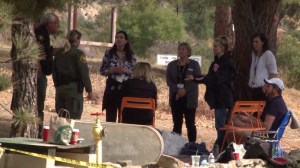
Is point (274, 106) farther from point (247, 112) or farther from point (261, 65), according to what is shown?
point (261, 65)

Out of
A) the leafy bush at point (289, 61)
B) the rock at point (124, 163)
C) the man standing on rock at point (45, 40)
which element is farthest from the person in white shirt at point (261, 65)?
the leafy bush at point (289, 61)

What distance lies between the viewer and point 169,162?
23.9 ft

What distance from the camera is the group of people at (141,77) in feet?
31.1

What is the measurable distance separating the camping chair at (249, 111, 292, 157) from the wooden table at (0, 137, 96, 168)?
6.81ft

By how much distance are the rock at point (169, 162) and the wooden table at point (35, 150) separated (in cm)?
75

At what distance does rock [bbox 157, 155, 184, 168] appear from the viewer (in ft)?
23.6

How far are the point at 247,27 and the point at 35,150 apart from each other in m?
5.57

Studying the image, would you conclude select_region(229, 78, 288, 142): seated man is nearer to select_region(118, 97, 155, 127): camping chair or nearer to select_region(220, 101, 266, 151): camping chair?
select_region(220, 101, 266, 151): camping chair

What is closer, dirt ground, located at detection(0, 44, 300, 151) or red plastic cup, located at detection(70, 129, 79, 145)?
red plastic cup, located at detection(70, 129, 79, 145)

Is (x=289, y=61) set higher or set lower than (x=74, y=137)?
higher

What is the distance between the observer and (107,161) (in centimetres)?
764

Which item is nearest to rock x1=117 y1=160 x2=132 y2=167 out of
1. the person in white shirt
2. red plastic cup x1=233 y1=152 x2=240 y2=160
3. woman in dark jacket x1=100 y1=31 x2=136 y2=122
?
red plastic cup x1=233 y1=152 x2=240 y2=160

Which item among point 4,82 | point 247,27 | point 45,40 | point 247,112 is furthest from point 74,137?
point 247,27

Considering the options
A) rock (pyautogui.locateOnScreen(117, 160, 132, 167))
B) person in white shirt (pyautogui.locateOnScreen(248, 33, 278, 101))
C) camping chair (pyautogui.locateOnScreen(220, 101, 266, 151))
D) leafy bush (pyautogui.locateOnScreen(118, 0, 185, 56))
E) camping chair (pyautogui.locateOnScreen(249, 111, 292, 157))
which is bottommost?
rock (pyautogui.locateOnScreen(117, 160, 132, 167))
